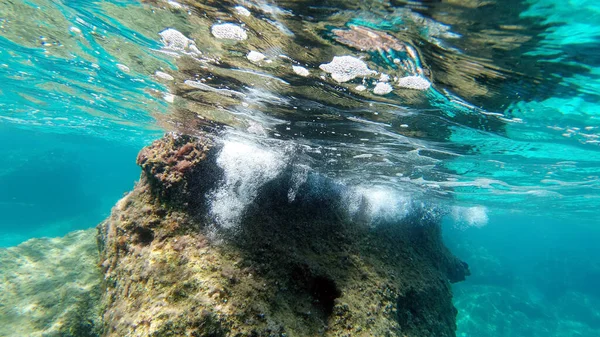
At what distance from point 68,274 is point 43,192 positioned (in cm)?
4347

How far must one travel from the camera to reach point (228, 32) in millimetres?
6051

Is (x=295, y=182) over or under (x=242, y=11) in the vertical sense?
under

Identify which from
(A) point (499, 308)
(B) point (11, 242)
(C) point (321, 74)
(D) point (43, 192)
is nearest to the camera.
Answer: (C) point (321, 74)

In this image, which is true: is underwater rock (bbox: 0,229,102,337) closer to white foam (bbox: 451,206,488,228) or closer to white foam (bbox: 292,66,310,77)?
white foam (bbox: 292,66,310,77)

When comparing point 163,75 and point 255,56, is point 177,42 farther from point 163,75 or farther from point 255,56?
point 163,75

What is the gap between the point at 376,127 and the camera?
9.70 m

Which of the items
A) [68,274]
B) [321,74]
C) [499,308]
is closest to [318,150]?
[321,74]

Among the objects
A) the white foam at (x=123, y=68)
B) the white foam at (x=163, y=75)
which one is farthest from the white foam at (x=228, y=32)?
the white foam at (x=123, y=68)

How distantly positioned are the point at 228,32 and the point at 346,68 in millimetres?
2903

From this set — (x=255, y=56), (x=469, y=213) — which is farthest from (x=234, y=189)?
(x=469, y=213)

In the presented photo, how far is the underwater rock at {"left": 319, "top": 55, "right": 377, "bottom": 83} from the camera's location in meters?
6.26

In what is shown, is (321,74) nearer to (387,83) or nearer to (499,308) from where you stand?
(387,83)

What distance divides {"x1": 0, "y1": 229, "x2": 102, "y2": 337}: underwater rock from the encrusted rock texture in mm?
1911

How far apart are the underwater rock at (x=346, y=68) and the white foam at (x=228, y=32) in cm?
201
